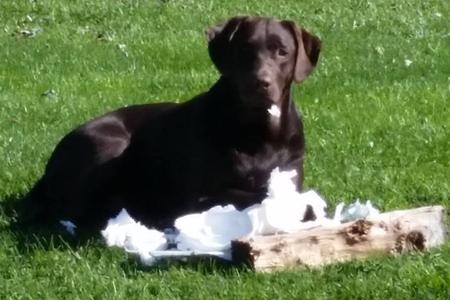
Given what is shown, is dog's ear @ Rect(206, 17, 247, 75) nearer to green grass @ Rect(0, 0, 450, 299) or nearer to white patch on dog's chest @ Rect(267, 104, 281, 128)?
white patch on dog's chest @ Rect(267, 104, 281, 128)

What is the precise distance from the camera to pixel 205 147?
6.52 m

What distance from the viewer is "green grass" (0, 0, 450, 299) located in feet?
18.6

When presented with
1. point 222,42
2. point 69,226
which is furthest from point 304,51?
point 69,226

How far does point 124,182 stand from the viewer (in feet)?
23.0

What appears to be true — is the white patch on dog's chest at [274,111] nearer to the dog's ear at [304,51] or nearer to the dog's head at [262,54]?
the dog's head at [262,54]

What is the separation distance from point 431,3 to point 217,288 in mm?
9379

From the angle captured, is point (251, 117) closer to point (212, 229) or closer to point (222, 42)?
point (222, 42)

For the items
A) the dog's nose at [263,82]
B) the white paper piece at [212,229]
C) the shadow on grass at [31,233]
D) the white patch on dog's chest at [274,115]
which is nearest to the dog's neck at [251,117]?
the white patch on dog's chest at [274,115]

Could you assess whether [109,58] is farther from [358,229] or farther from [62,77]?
[358,229]

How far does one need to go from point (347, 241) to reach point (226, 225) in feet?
2.05

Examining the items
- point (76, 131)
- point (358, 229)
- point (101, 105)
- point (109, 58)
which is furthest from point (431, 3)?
point (358, 229)

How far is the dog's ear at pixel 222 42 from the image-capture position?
6406 mm

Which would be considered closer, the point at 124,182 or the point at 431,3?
the point at 124,182

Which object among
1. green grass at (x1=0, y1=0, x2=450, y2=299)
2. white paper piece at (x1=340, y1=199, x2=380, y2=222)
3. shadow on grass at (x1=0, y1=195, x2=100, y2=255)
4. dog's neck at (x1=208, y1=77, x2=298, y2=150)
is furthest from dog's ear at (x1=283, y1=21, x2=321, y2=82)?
shadow on grass at (x1=0, y1=195, x2=100, y2=255)
